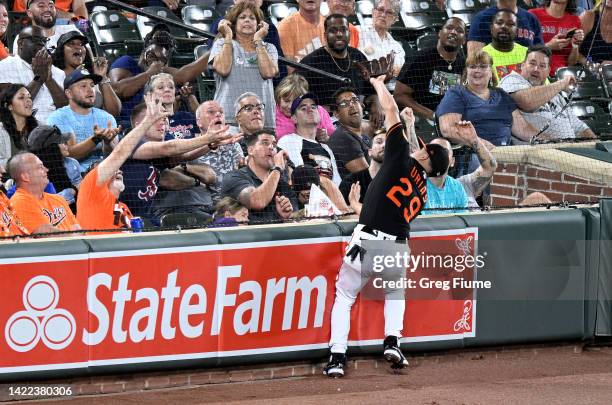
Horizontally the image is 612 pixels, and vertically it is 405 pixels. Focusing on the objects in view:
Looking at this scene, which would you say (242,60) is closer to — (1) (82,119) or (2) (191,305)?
(1) (82,119)

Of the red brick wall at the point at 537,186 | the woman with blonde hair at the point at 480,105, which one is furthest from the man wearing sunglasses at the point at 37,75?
the red brick wall at the point at 537,186

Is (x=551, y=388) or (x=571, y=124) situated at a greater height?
(x=571, y=124)

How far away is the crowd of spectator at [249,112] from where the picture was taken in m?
9.33

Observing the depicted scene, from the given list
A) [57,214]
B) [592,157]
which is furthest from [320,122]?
[57,214]

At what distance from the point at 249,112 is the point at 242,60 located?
73cm

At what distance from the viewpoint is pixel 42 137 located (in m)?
9.40

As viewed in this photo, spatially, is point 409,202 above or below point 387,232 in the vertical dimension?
above

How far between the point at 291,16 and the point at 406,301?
390 cm

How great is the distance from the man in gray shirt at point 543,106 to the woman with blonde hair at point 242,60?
250 cm

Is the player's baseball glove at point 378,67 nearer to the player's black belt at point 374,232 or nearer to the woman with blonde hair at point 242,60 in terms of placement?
the woman with blonde hair at point 242,60

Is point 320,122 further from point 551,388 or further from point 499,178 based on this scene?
point 551,388

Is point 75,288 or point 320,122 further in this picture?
point 320,122

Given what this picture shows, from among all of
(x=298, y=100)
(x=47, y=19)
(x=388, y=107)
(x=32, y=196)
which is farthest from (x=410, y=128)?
(x=47, y=19)

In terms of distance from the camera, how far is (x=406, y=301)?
9.27 metres
